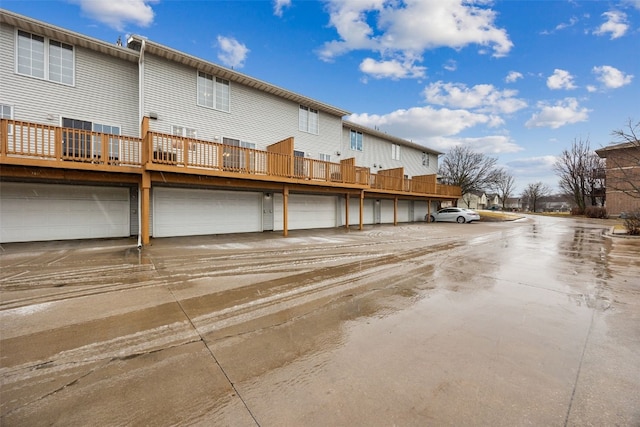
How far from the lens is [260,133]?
14594 millimetres

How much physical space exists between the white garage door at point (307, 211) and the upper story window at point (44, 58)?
32.0ft

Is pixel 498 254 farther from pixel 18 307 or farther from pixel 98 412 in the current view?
pixel 18 307

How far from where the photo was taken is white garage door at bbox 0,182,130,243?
9.52 metres

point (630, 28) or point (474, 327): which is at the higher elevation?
point (630, 28)

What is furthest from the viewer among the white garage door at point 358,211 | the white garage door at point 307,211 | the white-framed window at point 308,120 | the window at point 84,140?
the white garage door at point 358,211

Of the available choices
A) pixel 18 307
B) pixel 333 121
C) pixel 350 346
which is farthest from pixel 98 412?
pixel 333 121

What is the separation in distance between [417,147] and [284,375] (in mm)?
26370

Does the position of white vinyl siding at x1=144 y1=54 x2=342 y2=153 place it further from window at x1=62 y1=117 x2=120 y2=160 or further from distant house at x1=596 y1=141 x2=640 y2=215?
distant house at x1=596 y1=141 x2=640 y2=215

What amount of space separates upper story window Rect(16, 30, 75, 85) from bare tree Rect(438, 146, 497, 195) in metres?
34.7

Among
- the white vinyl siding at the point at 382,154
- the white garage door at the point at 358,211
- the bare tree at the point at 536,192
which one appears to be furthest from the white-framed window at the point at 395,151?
the bare tree at the point at 536,192

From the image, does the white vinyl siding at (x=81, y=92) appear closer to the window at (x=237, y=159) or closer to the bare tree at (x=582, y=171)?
the window at (x=237, y=159)

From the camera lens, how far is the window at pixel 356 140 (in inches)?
801

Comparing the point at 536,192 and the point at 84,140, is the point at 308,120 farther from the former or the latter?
the point at 536,192

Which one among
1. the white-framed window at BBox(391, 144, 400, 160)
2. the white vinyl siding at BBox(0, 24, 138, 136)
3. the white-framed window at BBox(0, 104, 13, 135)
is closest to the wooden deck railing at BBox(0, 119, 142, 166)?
the white-framed window at BBox(0, 104, 13, 135)
